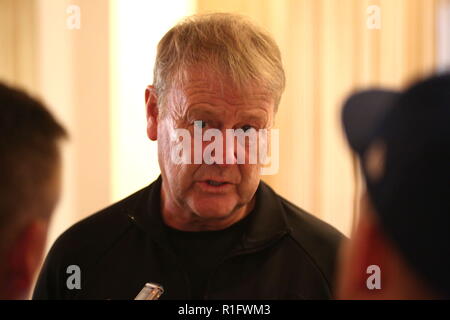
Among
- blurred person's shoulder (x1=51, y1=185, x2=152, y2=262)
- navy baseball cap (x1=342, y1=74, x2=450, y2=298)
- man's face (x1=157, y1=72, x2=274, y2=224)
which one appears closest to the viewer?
navy baseball cap (x1=342, y1=74, x2=450, y2=298)

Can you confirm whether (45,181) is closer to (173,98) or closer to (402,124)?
(173,98)

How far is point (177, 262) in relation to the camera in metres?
0.94

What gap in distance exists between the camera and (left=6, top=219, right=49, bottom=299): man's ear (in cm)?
77

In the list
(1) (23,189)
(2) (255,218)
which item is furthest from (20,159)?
(2) (255,218)

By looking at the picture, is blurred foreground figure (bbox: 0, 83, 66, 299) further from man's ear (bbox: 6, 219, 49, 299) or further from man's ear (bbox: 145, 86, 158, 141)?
man's ear (bbox: 145, 86, 158, 141)

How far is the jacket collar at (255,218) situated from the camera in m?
0.95

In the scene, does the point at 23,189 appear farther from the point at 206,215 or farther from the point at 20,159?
the point at 206,215

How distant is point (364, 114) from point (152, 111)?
16.4 inches

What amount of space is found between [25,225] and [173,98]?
1.09 ft

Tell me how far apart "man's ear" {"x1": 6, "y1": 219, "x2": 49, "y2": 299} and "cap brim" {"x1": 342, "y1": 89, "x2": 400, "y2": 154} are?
0.50m

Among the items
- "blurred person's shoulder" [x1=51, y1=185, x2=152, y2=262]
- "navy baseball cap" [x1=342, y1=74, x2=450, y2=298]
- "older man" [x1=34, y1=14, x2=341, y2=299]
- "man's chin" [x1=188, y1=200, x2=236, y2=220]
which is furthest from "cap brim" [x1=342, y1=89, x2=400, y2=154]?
"blurred person's shoulder" [x1=51, y1=185, x2=152, y2=262]

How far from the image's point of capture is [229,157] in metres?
0.91

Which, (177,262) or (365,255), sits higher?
(365,255)
